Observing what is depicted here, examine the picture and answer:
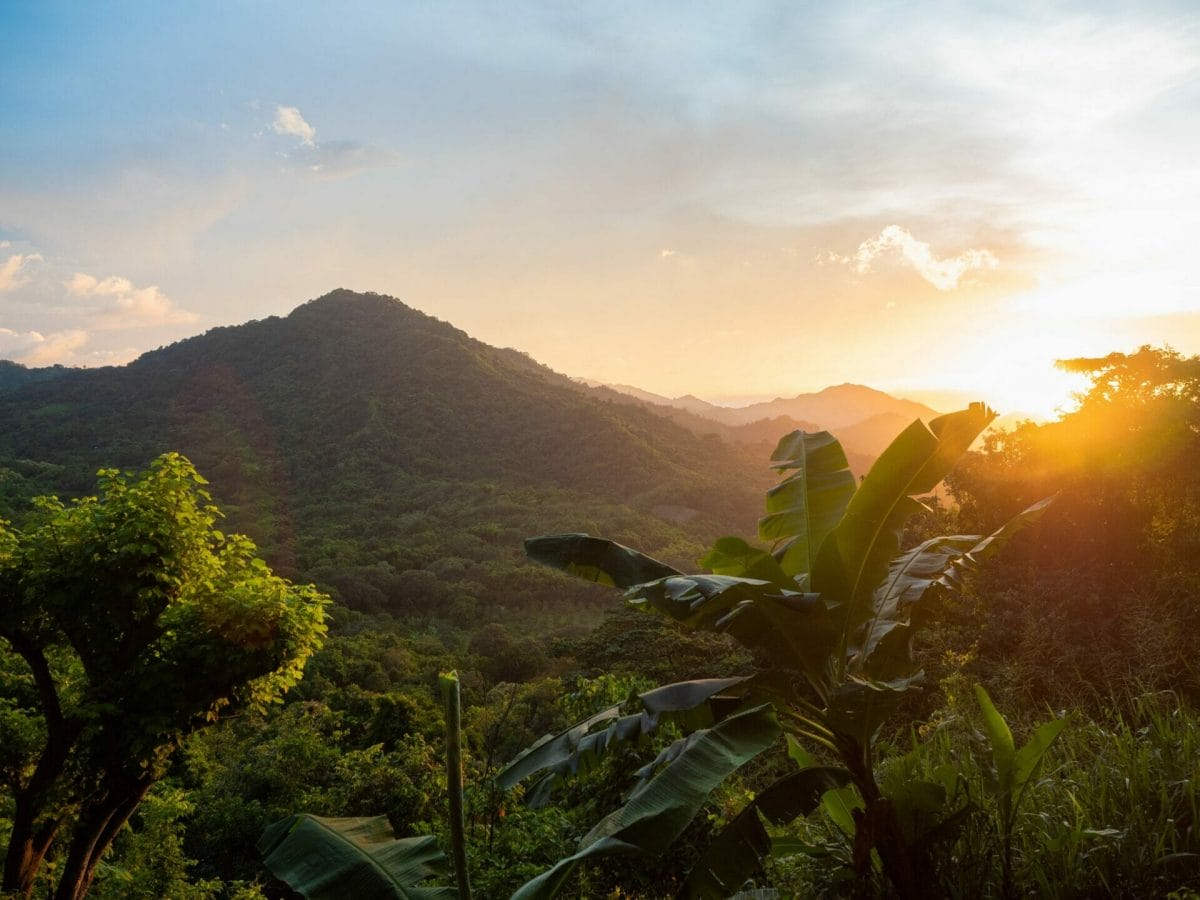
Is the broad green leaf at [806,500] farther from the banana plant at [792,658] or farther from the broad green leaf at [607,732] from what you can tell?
the broad green leaf at [607,732]

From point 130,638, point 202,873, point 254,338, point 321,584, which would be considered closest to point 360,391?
point 254,338

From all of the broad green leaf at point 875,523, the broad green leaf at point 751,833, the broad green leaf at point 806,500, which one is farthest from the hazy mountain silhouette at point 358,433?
the broad green leaf at point 751,833

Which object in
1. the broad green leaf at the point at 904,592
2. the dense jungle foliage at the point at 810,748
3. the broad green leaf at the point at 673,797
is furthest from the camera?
the broad green leaf at the point at 904,592

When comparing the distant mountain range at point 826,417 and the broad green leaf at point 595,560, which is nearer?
the broad green leaf at point 595,560

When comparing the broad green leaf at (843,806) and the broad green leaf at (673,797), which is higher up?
the broad green leaf at (673,797)

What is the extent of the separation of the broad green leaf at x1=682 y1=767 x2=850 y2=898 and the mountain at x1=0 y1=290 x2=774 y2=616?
140 ft

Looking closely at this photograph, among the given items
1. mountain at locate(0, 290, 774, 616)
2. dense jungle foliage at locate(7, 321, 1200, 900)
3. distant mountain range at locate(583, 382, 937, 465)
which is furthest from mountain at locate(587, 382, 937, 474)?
dense jungle foliage at locate(7, 321, 1200, 900)

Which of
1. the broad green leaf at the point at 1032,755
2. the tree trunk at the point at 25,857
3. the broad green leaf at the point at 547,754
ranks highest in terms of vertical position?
the broad green leaf at the point at 1032,755

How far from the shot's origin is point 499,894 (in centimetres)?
645

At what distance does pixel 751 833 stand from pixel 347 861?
6.43ft

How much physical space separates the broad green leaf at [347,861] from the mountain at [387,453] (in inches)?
1648

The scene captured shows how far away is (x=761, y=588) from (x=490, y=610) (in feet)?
144

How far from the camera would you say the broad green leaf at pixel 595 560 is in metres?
4.22

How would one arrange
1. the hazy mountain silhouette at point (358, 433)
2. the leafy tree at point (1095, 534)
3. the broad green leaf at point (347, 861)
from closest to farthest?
the broad green leaf at point (347, 861) → the leafy tree at point (1095, 534) → the hazy mountain silhouette at point (358, 433)
